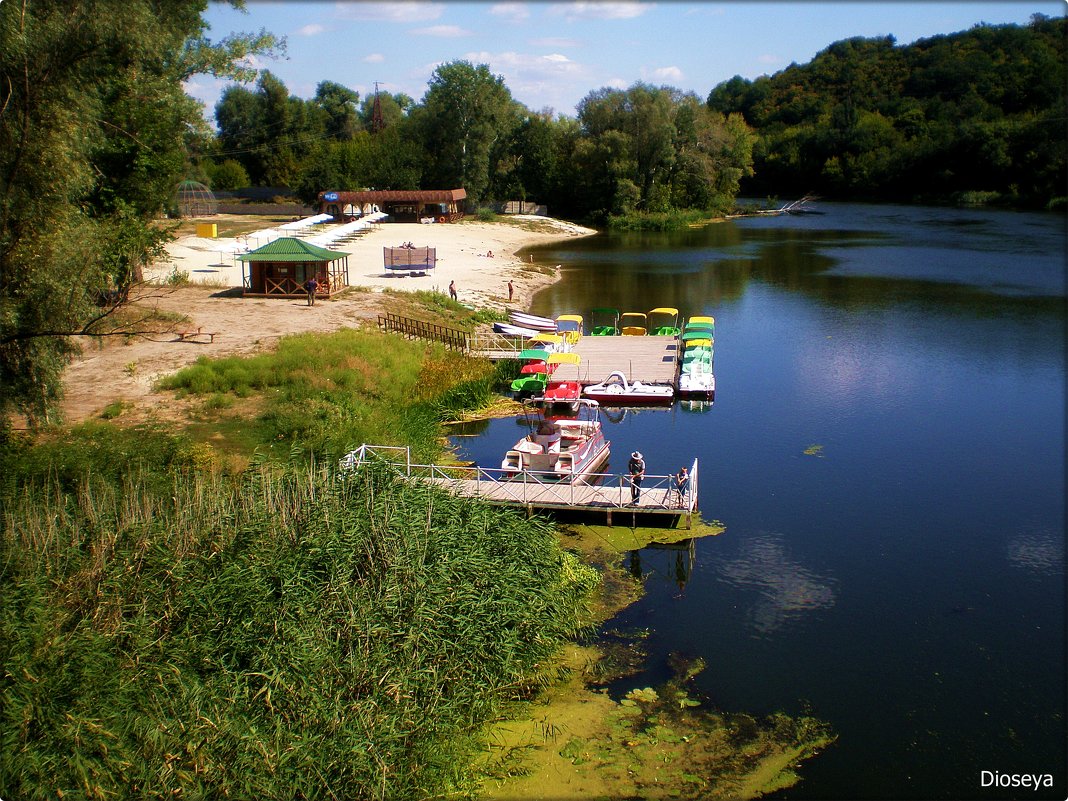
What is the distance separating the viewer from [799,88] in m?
171

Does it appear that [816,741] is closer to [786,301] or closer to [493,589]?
[493,589]

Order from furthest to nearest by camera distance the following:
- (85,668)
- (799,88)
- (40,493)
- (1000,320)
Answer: (799,88), (1000,320), (40,493), (85,668)

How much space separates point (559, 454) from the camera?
26.9m

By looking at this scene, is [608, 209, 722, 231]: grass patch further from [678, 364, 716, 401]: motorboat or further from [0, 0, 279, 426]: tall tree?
[0, 0, 279, 426]: tall tree

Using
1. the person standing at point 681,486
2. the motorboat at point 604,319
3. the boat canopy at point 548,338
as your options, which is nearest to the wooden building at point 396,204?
the motorboat at point 604,319

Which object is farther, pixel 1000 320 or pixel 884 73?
pixel 884 73

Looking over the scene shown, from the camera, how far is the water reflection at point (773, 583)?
20719 millimetres

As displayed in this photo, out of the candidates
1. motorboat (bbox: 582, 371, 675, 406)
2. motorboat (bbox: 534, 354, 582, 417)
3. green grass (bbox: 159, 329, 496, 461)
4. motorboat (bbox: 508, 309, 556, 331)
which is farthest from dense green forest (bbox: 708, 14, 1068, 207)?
green grass (bbox: 159, 329, 496, 461)

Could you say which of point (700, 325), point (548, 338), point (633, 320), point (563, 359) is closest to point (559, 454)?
point (563, 359)

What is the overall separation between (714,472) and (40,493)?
18429mm

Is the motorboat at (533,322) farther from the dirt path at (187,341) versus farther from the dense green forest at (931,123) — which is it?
the dense green forest at (931,123)

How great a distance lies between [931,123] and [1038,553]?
12504 centimetres

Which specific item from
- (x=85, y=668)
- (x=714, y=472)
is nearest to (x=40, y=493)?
(x=85, y=668)

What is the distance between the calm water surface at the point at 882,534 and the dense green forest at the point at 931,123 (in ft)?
221
